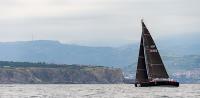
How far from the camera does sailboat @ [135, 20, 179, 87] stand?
142 meters

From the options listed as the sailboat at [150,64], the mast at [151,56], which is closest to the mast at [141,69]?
the sailboat at [150,64]

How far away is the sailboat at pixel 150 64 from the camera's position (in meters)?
142

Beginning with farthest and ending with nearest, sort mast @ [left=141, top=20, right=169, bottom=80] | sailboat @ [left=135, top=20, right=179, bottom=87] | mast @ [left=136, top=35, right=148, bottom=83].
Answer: mast @ [left=136, top=35, right=148, bottom=83] < sailboat @ [left=135, top=20, right=179, bottom=87] < mast @ [left=141, top=20, right=169, bottom=80]

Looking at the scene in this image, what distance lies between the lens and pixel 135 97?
342 feet

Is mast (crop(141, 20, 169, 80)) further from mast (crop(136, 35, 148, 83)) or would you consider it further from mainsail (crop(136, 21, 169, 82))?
mast (crop(136, 35, 148, 83))

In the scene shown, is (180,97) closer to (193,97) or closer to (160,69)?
(193,97)

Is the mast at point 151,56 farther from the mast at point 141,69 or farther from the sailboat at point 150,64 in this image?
the mast at point 141,69

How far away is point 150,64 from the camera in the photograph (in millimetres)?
142125

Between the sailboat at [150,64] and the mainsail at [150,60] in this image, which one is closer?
the mainsail at [150,60]

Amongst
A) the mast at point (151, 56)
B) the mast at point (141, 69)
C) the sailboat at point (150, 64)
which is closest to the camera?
the mast at point (151, 56)

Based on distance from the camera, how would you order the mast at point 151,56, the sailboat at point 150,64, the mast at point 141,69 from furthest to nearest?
1. the mast at point 141,69
2. the sailboat at point 150,64
3. the mast at point 151,56

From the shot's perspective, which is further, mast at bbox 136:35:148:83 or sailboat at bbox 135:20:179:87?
mast at bbox 136:35:148:83

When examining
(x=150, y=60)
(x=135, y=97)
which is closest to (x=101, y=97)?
(x=135, y=97)

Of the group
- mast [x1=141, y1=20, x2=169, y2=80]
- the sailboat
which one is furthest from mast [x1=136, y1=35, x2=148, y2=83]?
mast [x1=141, y1=20, x2=169, y2=80]
